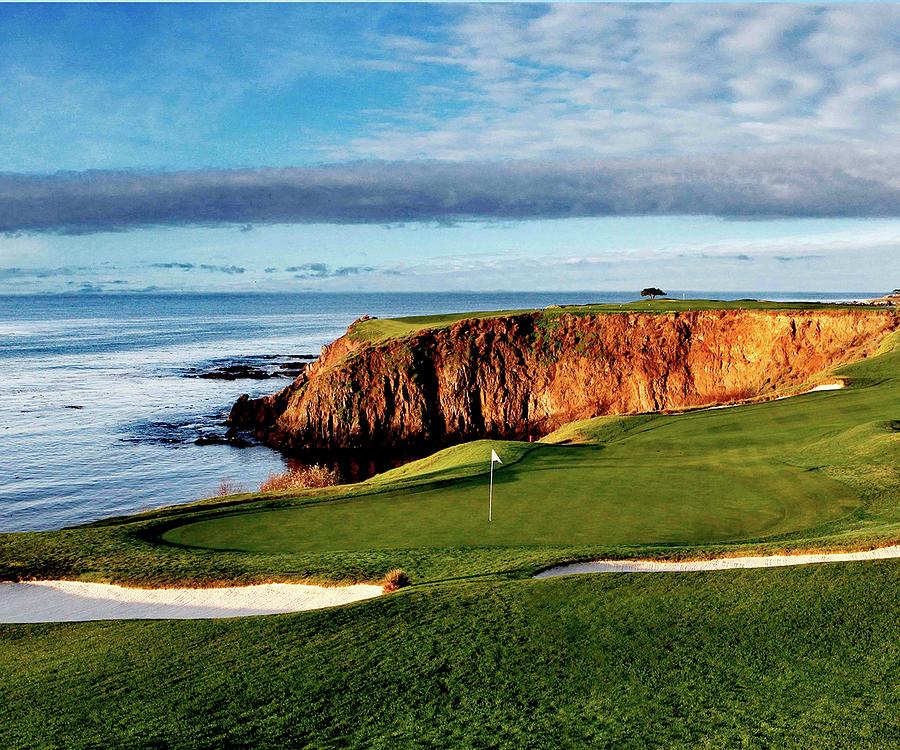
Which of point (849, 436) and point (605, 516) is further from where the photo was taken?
point (849, 436)

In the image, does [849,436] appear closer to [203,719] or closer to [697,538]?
[697,538]

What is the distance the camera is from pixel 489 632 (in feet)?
35.6

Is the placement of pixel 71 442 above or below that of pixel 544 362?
below

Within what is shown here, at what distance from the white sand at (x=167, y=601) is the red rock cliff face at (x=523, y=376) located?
38008 mm

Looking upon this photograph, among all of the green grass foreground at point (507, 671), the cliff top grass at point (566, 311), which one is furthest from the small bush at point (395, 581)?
the cliff top grass at point (566, 311)

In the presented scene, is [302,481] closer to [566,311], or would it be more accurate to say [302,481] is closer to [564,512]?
[564,512]

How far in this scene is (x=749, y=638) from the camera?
10.4m

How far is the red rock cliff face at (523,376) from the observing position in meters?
53.6

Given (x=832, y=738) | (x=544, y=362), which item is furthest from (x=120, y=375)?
(x=832, y=738)

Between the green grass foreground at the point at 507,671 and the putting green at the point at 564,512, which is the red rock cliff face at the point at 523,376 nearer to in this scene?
the putting green at the point at 564,512

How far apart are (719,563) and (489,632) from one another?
19.7 feet

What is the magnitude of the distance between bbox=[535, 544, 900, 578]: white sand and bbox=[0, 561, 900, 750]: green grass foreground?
69.6 inches

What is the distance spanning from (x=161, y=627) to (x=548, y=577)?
623 cm

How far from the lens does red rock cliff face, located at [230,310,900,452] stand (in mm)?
53562
